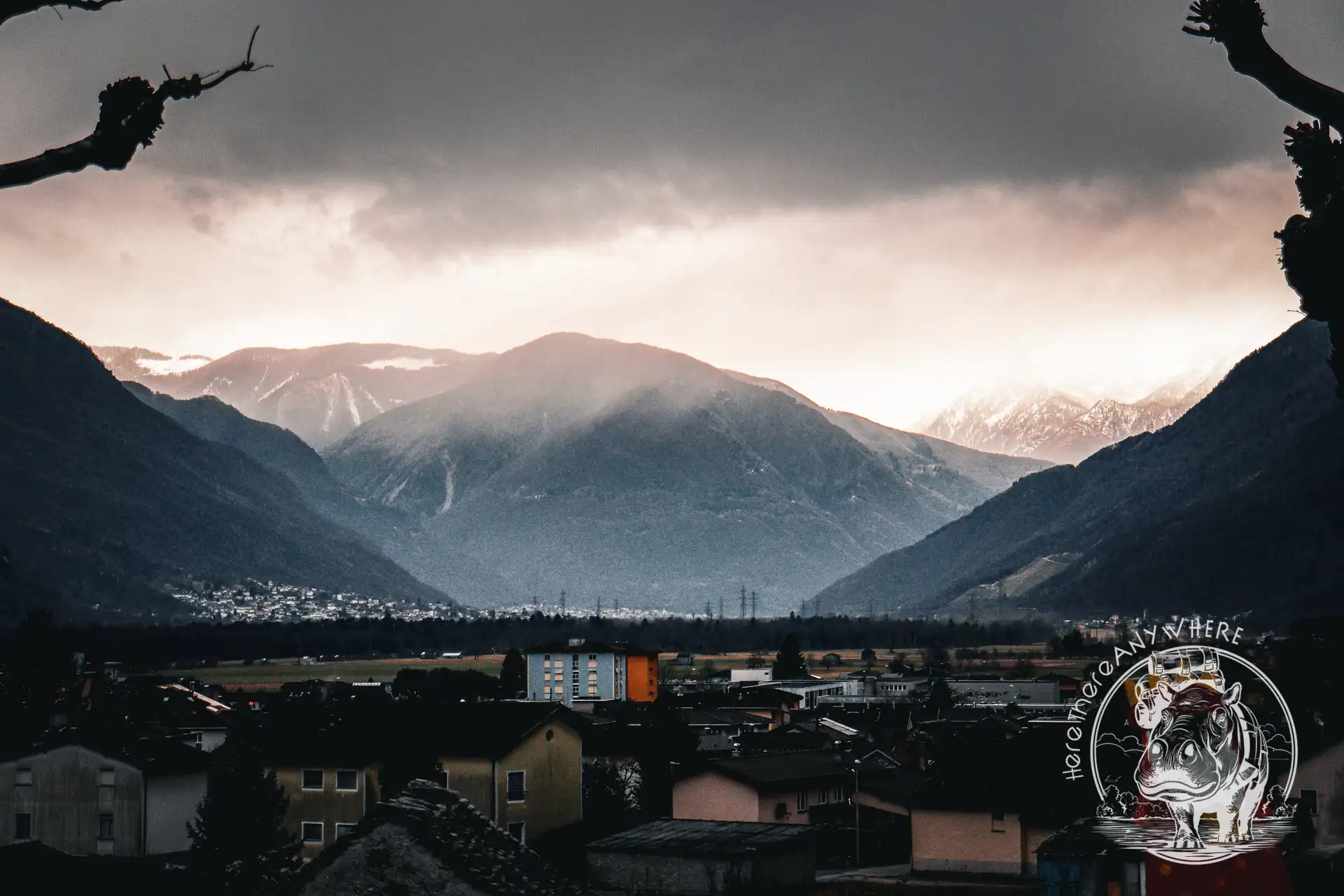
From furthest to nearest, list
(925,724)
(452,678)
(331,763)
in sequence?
(452,678)
(925,724)
(331,763)

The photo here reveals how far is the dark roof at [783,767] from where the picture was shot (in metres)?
63.8

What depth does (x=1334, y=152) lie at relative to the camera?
1211 centimetres

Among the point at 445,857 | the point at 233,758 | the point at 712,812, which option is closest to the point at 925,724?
the point at 712,812

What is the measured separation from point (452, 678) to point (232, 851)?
8796 centimetres

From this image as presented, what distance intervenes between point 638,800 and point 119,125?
6243cm

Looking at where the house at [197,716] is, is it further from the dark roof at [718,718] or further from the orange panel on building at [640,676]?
the orange panel on building at [640,676]

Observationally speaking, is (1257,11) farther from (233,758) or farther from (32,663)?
(32,663)

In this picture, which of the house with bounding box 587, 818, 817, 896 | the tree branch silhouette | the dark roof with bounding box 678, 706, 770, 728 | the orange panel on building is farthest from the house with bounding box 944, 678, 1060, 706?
the tree branch silhouette

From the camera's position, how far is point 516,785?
61594 millimetres

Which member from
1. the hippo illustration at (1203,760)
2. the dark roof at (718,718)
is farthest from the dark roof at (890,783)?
the hippo illustration at (1203,760)

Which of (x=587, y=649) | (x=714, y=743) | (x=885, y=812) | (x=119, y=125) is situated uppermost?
(x=119, y=125)

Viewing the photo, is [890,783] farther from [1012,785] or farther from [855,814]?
[1012,785]

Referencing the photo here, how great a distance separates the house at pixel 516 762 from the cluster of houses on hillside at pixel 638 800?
9cm

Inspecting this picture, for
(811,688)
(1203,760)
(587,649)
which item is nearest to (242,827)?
(1203,760)
